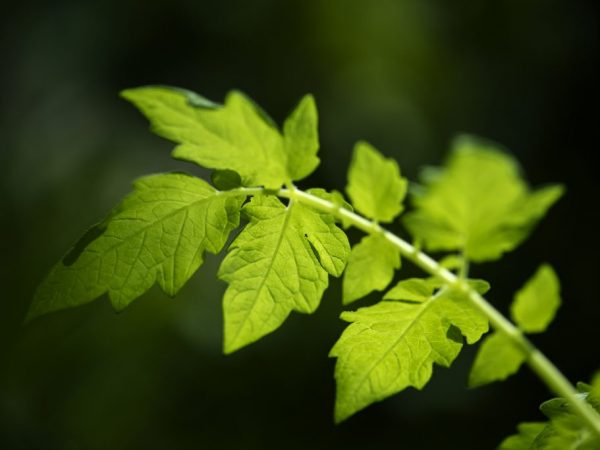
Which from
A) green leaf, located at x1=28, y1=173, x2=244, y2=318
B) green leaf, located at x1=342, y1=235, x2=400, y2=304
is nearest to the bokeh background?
green leaf, located at x1=28, y1=173, x2=244, y2=318

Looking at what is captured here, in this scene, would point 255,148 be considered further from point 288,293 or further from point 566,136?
point 566,136

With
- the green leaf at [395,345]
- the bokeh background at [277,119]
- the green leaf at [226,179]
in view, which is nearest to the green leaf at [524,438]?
the green leaf at [395,345]

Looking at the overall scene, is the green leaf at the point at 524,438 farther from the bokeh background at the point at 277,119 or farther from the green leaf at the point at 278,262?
the bokeh background at the point at 277,119

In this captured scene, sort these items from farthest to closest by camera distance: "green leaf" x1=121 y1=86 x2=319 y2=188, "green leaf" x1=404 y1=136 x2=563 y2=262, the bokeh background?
the bokeh background, "green leaf" x1=121 y1=86 x2=319 y2=188, "green leaf" x1=404 y1=136 x2=563 y2=262

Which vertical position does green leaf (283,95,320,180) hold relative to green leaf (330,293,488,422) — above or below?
above

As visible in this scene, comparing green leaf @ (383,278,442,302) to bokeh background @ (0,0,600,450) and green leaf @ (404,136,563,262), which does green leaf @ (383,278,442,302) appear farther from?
bokeh background @ (0,0,600,450)
